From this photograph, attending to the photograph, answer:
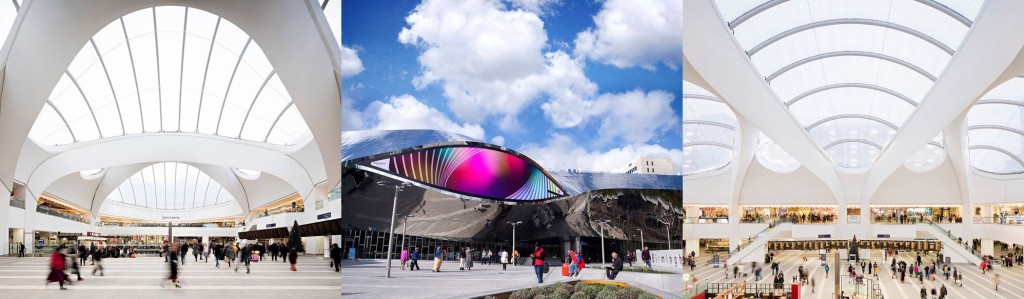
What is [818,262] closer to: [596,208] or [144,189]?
[596,208]

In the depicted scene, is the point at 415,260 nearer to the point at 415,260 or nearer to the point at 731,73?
the point at 415,260

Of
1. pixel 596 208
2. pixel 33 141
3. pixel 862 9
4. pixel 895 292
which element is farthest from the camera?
pixel 33 141

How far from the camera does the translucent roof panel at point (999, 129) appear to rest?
125 ft

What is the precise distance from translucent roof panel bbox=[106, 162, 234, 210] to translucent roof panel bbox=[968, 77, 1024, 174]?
2439 inches

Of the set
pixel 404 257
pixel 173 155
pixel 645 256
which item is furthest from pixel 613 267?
pixel 173 155

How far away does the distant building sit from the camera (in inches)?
368

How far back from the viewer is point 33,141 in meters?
33.6

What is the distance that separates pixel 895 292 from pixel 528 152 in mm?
29135

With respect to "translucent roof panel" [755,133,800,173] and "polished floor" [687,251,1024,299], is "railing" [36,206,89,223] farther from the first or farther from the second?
"translucent roof panel" [755,133,800,173]

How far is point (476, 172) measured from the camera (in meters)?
8.67

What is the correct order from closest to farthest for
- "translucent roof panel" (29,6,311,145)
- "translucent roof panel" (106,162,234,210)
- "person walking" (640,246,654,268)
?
1. "person walking" (640,246,654,268)
2. "translucent roof panel" (29,6,311,145)
3. "translucent roof panel" (106,162,234,210)

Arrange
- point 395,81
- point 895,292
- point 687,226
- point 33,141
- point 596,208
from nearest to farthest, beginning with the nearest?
point 395,81, point 596,208, point 895,292, point 33,141, point 687,226

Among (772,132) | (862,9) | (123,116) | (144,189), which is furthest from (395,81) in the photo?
(144,189)

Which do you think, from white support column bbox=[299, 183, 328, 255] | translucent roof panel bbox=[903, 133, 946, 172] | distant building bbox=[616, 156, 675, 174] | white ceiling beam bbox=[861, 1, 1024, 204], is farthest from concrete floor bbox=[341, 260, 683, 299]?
translucent roof panel bbox=[903, 133, 946, 172]
